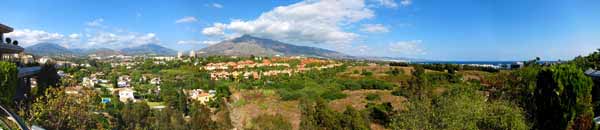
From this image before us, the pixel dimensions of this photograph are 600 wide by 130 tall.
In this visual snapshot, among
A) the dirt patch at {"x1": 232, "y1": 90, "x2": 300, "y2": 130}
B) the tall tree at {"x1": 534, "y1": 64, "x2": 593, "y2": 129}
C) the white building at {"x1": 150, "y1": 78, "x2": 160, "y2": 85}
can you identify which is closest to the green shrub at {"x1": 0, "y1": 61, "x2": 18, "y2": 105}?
the dirt patch at {"x1": 232, "y1": 90, "x2": 300, "y2": 130}

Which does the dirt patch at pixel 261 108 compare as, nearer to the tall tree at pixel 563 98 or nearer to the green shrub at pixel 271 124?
the green shrub at pixel 271 124

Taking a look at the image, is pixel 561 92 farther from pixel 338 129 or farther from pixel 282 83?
pixel 282 83

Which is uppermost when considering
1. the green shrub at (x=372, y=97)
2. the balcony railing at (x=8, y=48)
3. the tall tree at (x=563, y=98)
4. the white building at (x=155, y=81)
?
the balcony railing at (x=8, y=48)

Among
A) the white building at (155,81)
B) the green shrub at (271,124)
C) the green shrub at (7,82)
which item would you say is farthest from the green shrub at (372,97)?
the white building at (155,81)

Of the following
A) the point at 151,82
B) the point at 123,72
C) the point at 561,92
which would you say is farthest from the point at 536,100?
the point at 123,72

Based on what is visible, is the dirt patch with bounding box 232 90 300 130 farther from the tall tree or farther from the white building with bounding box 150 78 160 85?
the white building with bounding box 150 78 160 85

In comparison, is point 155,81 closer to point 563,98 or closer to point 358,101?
point 358,101

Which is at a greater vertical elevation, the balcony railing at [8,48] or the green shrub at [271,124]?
the balcony railing at [8,48]

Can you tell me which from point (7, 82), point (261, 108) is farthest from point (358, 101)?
point (7, 82)

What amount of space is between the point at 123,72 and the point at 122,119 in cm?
5411

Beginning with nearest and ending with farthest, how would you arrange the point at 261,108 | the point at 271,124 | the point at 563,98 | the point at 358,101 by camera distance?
the point at 563,98 < the point at 271,124 < the point at 261,108 < the point at 358,101

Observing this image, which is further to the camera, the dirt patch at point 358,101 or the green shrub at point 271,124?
the dirt patch at point 358,101

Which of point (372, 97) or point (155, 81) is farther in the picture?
point (155, 81)

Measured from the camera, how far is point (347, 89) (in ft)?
153
